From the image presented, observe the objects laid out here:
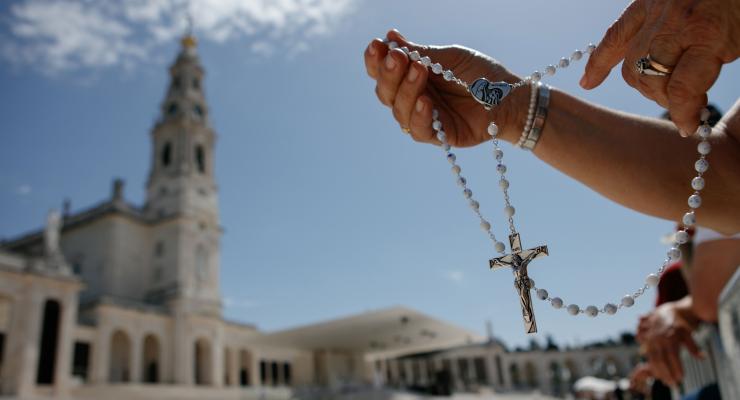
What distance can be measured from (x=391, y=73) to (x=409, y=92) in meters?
0.08

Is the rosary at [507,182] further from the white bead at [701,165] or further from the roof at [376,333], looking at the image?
the roof at [376,333]

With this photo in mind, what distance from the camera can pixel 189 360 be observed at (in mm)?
32656

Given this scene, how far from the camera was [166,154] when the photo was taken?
39562 millimetres

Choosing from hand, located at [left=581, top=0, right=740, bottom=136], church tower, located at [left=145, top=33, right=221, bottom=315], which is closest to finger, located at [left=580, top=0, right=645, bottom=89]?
hand, located at [left=581, top=0, right=740, bottom=136]

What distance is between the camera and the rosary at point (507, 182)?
127cm

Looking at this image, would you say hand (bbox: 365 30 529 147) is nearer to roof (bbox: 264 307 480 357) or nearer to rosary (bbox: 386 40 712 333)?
rosary (bbox: 386 40 712 333)

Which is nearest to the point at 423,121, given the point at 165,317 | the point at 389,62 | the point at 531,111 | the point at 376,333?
the point at 389,62

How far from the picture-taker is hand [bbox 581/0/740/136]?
0.97 metres

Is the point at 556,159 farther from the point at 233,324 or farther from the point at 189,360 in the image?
the point at 233,324

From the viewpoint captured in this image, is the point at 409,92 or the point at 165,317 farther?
the point at 165,317

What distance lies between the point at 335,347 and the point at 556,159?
30.7 meters

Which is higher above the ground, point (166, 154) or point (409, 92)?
point (166, 154)

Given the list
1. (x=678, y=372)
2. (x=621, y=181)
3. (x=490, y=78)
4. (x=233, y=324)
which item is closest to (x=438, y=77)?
(x=490, y=78)

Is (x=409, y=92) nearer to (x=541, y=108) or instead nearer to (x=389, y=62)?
(x=389, y=62)
